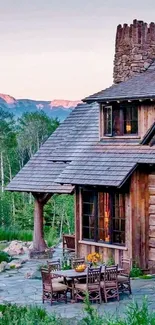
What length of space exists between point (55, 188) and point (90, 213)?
2.57 metres

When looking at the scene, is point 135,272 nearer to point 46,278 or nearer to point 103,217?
point 103,217

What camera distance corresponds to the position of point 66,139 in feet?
82.4

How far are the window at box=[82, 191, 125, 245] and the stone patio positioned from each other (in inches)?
71.8

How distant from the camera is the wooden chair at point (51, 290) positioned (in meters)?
17.1

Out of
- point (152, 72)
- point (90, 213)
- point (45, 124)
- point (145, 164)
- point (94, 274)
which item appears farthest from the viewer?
point (45, 124)

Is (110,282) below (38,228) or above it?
below

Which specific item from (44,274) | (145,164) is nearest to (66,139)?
(145,164)

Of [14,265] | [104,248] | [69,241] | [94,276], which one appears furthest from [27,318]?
[69,241]

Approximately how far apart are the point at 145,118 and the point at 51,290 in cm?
623

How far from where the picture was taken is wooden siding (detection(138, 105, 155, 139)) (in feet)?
68.8

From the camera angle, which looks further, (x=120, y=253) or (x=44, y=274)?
(x=120, y=253)

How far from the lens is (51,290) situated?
17.1 metres

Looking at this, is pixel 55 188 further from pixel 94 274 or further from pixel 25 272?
pixel 94 274

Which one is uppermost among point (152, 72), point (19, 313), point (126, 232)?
point (152, 72)
